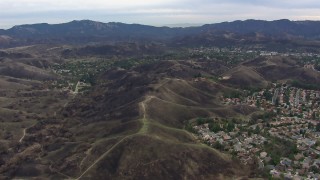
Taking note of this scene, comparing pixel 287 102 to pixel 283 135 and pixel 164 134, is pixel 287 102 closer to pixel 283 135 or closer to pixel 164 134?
pixel 283 135

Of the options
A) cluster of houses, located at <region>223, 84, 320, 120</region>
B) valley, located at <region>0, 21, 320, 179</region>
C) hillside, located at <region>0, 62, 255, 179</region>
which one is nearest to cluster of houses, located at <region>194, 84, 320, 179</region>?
cluster of houses, located at <region>223, 84, 320, 120</region>

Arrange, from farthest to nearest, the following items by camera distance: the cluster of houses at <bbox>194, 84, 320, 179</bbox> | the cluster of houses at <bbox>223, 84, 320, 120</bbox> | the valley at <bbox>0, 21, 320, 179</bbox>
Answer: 1. the cluster of houses at <bbox>223, 84, 320, 120</bbox>
2. the cluster of houses at <bbox>194, 84, 320, 179</bbox>
3. the valley at <bbox>0, 21, 320, 179</bbox>

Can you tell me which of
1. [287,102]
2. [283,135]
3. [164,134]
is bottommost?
[287,102]

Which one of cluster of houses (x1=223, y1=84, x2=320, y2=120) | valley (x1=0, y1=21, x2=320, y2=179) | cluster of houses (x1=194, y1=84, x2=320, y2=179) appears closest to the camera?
valley (x1=0, y1=21, x2=320, y2=179)

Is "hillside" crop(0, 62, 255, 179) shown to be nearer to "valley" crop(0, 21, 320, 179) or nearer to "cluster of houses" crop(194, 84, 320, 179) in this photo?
"valley" crop(0, 21, 320, 179)

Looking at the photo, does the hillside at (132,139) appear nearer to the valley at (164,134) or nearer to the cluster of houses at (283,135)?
the valley at (164,134)

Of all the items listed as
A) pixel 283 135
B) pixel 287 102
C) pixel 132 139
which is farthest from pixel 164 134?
pixel 287 102

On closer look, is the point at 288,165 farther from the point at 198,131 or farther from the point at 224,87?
the point at 224,87

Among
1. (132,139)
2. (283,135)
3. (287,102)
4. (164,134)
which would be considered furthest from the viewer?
(287,102)

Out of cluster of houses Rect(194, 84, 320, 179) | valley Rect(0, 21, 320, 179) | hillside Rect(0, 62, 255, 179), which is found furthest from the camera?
cluster of houses Rect(194, 84, 320, 179)

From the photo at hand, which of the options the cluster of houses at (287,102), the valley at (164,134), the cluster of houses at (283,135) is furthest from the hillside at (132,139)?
the cluster of houses at (287,102)

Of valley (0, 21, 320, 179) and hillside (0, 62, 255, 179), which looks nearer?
hillside (0, 62, 255, 179)
